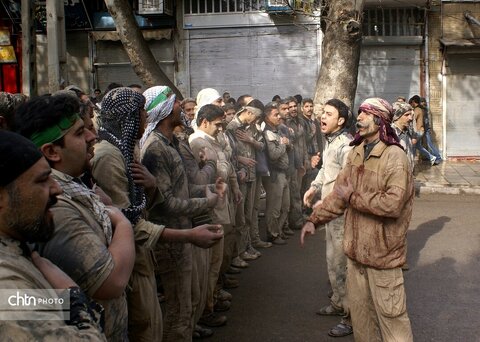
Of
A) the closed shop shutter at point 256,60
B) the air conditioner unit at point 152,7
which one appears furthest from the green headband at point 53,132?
the air conditioner unit at point 152,7

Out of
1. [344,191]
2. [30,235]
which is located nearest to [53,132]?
[30,235]

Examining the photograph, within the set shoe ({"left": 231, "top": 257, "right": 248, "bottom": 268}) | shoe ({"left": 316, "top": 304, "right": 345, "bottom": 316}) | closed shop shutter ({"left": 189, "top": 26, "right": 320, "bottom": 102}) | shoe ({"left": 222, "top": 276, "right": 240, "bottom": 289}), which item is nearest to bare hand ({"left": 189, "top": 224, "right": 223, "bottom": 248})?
shoe ({"left": 316, "top": 304, "right": 345, "bottom": 316})

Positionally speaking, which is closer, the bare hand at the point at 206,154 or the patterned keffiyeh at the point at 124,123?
the patterned keffiyeh at the point at 124,123

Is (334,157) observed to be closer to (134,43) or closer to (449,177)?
(134,43)

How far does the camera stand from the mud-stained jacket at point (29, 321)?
152 cm

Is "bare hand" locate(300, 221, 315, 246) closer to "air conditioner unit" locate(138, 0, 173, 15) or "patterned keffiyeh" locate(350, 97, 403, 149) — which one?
"patterned keffiyeh" locate(350, 97, 403, 149)

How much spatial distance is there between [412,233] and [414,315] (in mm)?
3491

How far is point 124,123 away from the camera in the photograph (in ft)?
11.4

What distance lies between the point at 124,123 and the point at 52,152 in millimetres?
1071

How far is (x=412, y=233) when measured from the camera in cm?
884

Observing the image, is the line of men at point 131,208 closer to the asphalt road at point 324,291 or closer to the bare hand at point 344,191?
the asphalt road at point 324,291

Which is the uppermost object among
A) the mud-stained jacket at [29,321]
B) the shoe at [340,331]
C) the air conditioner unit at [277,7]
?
the air conditioner unit at [277,7]

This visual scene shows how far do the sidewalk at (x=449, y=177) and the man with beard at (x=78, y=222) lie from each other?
34.6ft

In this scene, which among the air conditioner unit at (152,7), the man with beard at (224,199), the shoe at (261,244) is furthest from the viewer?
the air conditioner unit at (152,7)
